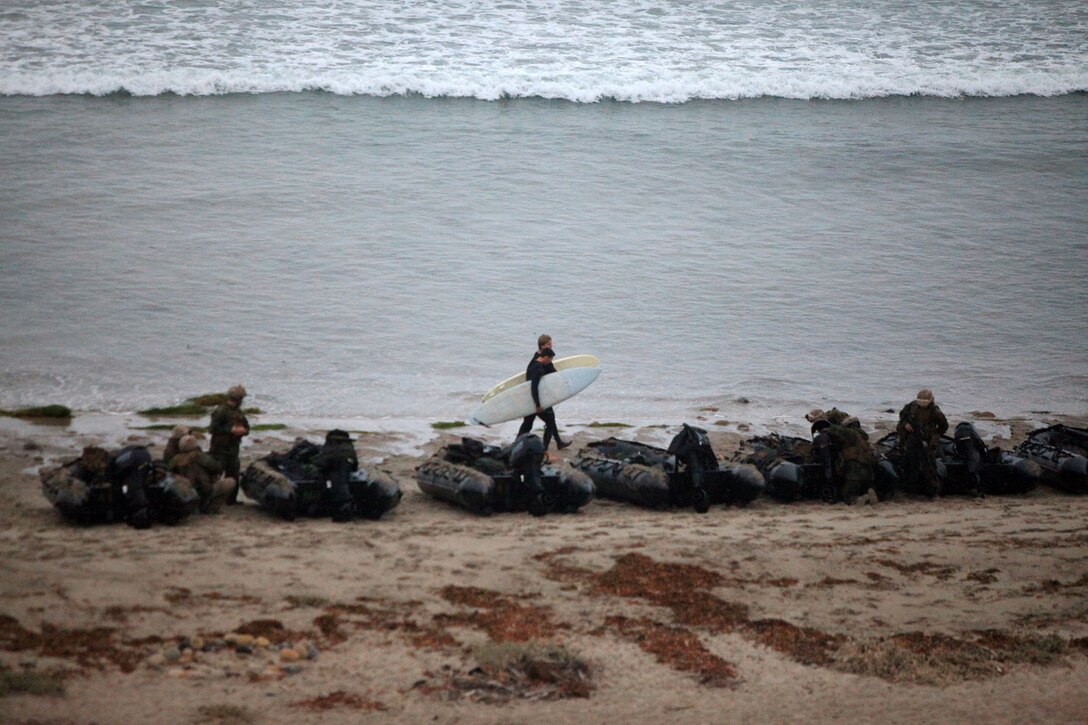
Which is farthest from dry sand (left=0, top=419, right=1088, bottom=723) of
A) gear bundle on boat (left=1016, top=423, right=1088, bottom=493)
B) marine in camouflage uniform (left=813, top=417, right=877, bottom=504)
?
gear bundle on boat (left=1016, top=423, right=1088, bottom=493)

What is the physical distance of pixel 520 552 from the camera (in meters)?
9.66

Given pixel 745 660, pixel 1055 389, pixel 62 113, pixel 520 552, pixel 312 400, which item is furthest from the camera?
pixel 62 113

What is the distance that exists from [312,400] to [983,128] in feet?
75.9

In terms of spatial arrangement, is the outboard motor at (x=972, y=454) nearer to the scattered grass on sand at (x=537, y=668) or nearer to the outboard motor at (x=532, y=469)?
the outboard motor at (x=532, y=469)

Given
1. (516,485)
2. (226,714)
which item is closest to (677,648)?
(226,714)

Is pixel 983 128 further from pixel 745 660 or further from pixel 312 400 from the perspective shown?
pixel 745 660

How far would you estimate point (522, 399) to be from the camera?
558 inches

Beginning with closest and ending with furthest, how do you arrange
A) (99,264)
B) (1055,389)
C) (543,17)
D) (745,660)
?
(745,660) < (1055,389) < (99,264) < (543,17)

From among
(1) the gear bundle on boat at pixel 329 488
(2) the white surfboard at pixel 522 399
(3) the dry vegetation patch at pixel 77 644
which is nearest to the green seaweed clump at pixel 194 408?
(2) the white surfboard at pixel 522 399

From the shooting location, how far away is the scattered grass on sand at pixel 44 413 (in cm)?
1400

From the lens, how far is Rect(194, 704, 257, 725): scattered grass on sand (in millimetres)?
6645

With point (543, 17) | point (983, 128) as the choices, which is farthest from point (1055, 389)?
point (543, 17)

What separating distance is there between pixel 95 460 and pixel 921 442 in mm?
8572

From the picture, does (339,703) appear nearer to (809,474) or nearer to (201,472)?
(201,472)
